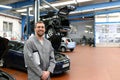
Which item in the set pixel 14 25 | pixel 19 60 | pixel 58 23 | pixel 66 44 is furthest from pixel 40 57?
pixel 14 25

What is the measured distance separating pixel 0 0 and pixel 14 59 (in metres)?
3.72

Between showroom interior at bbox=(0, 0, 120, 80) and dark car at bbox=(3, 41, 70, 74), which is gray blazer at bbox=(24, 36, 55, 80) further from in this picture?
dark car at bbox=(3, 41, 70, 74)

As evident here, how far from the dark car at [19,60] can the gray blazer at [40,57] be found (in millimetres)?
3993

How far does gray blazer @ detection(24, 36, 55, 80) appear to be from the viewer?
2.65 m

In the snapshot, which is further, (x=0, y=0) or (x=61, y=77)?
(x=0, y=0)

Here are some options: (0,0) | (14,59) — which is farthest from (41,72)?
(0,0)

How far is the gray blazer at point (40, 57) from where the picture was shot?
8.71 ft

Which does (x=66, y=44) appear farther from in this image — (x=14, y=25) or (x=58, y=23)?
(x=58, y=23)

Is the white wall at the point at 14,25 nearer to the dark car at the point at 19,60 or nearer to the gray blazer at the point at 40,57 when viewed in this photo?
the dark car at the point at 19,60

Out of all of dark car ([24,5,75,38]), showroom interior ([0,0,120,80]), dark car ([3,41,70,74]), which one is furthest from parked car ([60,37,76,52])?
dark car ([24,5,75,38])

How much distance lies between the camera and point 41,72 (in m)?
2.64

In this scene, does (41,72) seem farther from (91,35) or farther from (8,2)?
(91,35)

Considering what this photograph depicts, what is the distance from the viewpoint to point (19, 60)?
7.20 meters

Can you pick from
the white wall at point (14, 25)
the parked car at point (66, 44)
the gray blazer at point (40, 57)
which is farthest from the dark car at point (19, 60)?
the white wall at point (14, 25)
